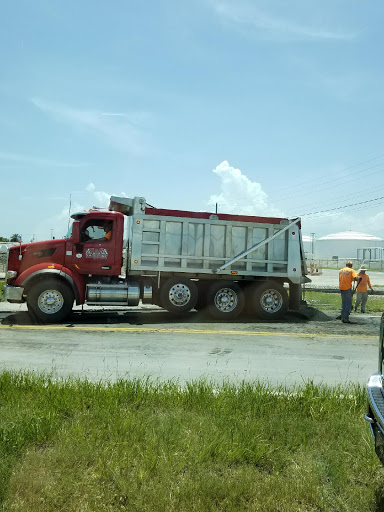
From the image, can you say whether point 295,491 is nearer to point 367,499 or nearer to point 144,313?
point 367,499

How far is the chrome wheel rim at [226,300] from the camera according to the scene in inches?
513

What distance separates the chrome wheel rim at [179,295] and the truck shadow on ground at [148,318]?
0.46 metres

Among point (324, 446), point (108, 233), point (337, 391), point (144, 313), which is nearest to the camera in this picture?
point (324, 446)

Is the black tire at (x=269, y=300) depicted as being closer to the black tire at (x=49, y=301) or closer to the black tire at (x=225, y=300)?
the black tire at (x=225, y=300)

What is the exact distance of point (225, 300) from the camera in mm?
13094

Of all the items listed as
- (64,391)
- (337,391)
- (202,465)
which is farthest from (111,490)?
(337,391)

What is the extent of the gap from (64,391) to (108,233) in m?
8.00

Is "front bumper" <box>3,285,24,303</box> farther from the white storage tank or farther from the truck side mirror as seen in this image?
the white storage tank

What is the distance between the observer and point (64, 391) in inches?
195

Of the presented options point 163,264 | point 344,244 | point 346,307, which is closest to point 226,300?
point 163,264

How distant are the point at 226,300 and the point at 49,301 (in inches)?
177

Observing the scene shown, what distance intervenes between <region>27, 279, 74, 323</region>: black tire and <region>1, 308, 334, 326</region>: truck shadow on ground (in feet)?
0.70

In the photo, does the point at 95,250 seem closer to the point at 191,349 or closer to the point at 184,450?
the point at 191,349

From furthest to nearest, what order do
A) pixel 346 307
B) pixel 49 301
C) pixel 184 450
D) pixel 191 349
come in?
1. pixel 346 307
2. pixel 49 301
3. pixel 191 349
4. pixel 184 450
